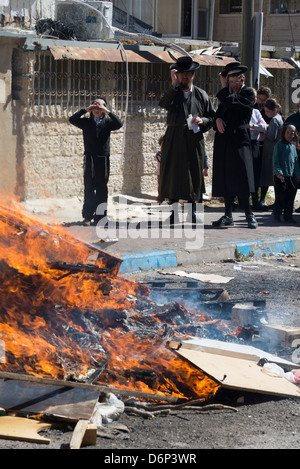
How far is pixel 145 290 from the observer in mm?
7223

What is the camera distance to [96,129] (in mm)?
11141

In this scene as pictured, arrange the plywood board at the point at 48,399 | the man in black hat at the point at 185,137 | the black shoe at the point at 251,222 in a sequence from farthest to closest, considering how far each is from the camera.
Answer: the black shoe at the point at 251,222 < the man in black hat at the point at 185,137 < the plywood board at the point at 48,399

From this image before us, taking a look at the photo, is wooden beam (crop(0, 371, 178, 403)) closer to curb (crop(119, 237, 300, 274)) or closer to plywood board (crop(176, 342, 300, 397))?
plywood board (crop(176, 342, 300, 397))

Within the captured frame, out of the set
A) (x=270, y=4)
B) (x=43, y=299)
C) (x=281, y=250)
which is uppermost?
(x=270, y=4)

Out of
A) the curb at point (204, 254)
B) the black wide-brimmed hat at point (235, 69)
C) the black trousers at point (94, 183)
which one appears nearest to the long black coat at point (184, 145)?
the black wide-brimmed hat at point (235, 69)

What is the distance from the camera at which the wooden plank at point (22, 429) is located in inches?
167

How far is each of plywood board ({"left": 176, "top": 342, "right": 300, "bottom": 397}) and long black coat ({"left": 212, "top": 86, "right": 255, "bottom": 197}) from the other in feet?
19.3

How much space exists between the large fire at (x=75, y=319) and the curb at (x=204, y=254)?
7.55 feet

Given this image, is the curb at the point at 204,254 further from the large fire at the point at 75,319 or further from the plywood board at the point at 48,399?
the plywood board at the point at 48,399

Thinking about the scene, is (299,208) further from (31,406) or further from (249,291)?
(31,406)

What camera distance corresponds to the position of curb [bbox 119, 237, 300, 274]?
30.0 ft
